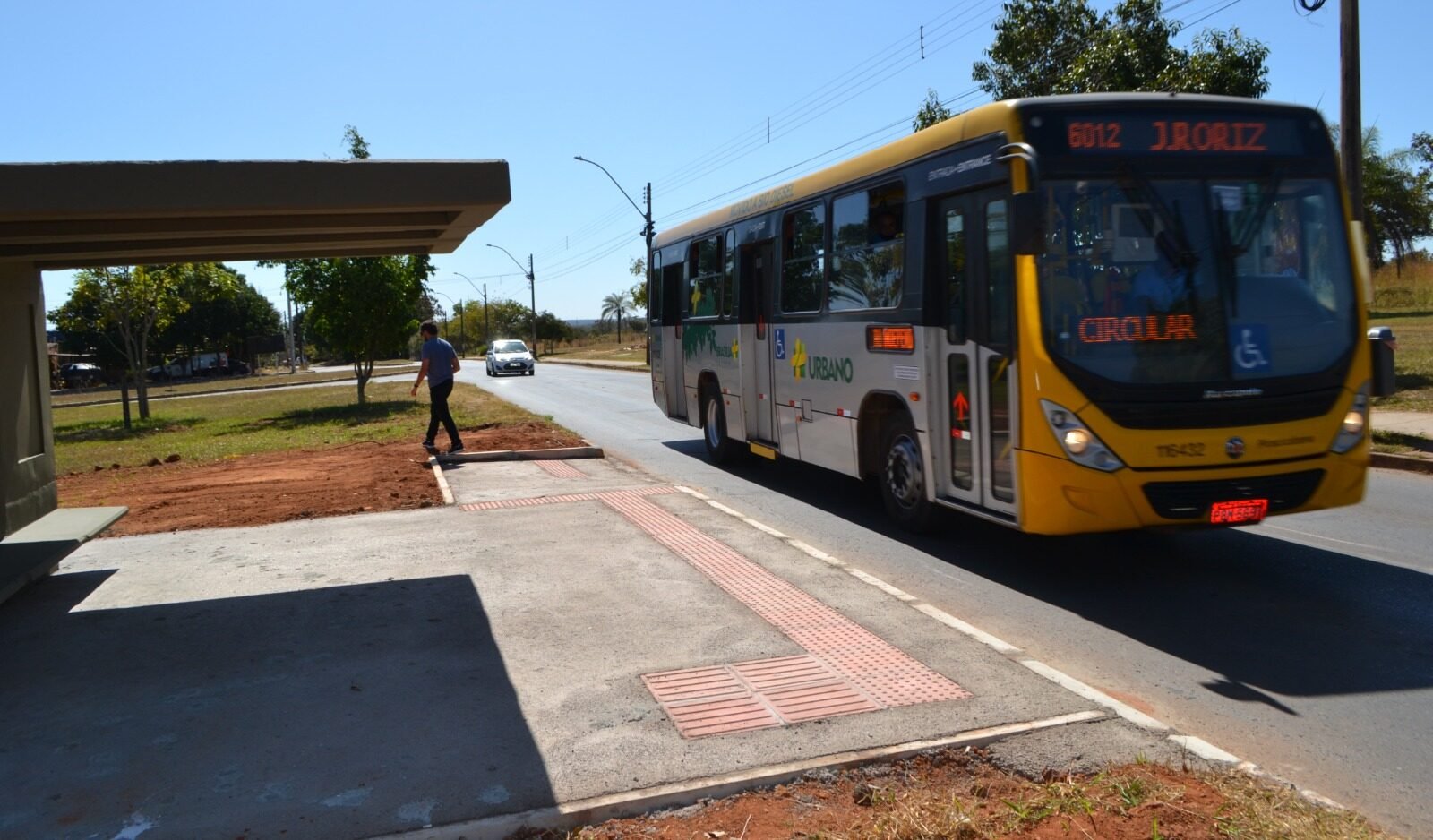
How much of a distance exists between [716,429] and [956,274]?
6.75 meters

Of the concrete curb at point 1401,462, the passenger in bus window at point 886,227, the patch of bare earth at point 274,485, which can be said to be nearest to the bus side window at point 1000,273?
the passenger in bus window at point 886,227

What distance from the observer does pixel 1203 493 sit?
6.87 m

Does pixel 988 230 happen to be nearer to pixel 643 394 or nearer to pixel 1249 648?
pixel 1249 648

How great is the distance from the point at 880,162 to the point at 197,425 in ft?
73.3

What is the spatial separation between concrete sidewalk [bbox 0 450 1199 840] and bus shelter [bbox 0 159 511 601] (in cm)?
61

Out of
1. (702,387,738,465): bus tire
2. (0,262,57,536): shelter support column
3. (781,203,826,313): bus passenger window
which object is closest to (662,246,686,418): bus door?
(702,387,738,465): bus tire

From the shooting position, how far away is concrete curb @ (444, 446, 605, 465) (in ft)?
47.6

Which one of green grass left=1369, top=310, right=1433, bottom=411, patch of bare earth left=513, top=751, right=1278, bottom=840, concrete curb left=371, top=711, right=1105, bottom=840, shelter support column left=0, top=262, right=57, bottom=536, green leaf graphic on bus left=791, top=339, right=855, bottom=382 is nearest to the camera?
patch of bare earth left=513, top=751, right=1278, bottom=840

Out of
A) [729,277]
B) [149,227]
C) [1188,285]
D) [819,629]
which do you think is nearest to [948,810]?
[819,629]

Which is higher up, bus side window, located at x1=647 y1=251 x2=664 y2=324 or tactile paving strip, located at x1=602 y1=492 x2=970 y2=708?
bus side window, located at x1=647 y1=251 x2=664 y2=324

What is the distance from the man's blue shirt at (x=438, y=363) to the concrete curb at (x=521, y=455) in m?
1.12

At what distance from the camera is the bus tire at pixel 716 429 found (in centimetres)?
1428

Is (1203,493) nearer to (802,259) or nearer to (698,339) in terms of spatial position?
(802,259)

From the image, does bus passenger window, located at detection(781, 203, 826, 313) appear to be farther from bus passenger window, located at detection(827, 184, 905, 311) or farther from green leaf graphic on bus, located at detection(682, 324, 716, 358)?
green leaf graphic on bus, located at detection(682, 324, 716, 358)
